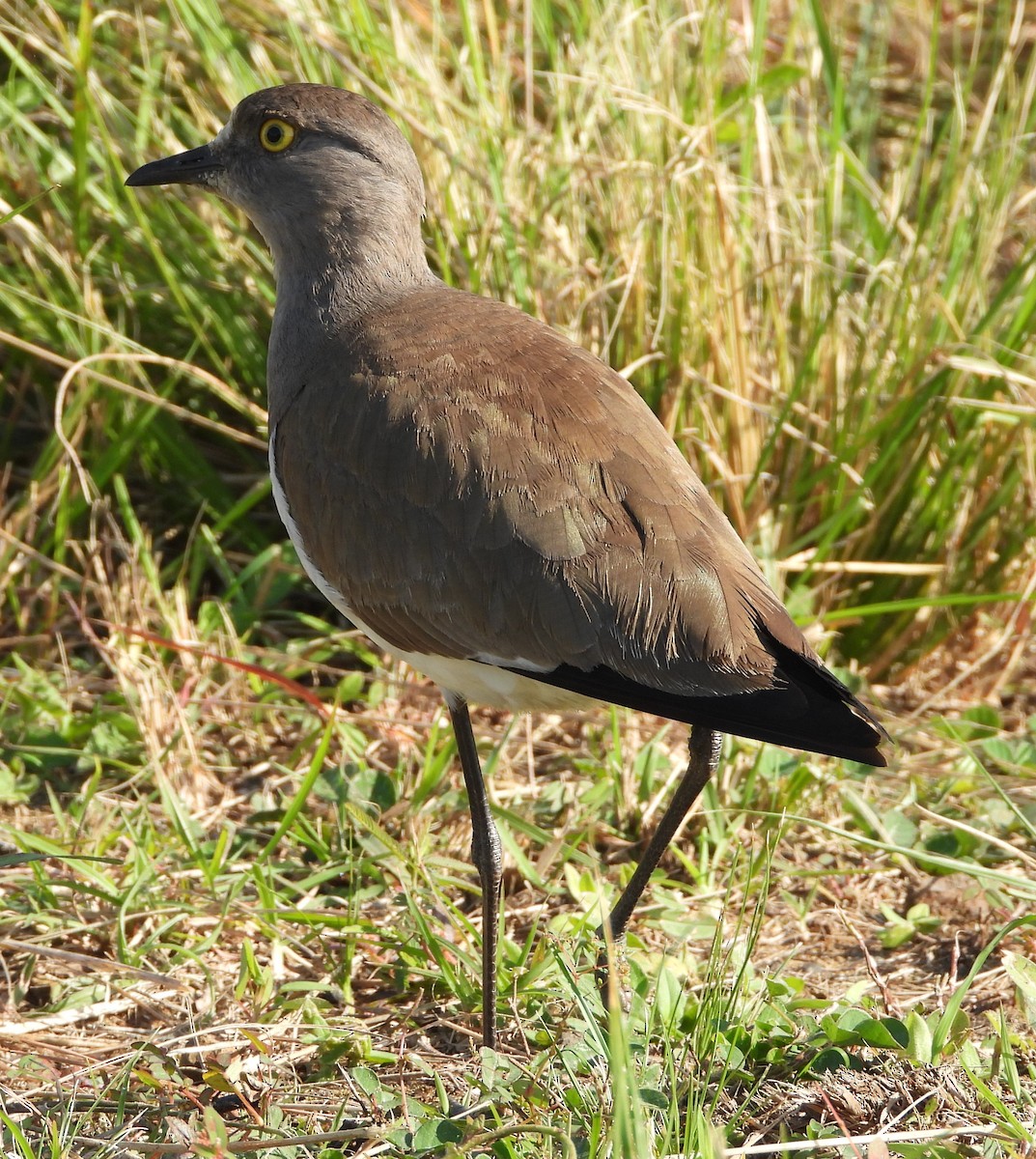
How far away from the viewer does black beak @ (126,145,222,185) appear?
3.88 metres

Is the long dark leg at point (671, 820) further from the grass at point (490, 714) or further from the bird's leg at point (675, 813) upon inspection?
the grass at point (490, 714)

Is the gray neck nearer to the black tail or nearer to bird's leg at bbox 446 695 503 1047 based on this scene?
bird's leg at bbox 446 695 503 1047

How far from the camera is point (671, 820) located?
323 centimetres

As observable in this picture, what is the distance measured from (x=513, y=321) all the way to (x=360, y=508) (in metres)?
0.62

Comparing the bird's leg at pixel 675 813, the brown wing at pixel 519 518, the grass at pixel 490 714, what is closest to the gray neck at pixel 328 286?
the brown wing at pixel 519 518

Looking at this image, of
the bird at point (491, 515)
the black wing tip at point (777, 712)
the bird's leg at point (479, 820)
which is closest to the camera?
the black wing tip at point (777, 712)


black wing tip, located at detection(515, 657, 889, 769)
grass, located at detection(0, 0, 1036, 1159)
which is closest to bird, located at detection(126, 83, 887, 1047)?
black wing tip, located at detection(515, 657, 889, 769)

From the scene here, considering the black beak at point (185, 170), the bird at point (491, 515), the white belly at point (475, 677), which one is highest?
the black beak at point (185, 170)

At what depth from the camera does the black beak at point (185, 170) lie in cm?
388

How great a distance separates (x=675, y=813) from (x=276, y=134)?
2.02 metres

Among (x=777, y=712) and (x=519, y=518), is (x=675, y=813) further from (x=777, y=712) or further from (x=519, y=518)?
(x=519, y=518)

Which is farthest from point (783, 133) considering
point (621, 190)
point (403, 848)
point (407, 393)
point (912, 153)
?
point (403, 848)

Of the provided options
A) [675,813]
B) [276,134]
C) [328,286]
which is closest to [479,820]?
[675,813]

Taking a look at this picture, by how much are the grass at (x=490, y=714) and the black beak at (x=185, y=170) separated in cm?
60
